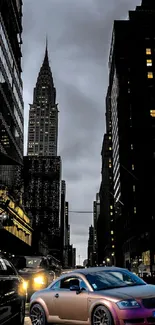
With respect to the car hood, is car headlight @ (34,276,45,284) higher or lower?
lower

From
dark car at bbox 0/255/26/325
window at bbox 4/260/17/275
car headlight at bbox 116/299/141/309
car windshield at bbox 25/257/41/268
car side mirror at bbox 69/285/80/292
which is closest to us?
dark car at bbox 0/255/26/325

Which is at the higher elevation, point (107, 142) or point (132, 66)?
point (132, 66)

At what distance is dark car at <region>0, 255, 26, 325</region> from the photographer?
666 cm

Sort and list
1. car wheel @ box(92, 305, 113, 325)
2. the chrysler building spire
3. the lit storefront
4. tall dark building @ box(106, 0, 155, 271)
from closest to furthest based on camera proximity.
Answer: car wheel @ box(92, 305, 113, 325), the lit storefront, tall dark building @ box(106, 0, 155, 271), the chrysler building spire

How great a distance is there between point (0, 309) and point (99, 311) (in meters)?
2.15

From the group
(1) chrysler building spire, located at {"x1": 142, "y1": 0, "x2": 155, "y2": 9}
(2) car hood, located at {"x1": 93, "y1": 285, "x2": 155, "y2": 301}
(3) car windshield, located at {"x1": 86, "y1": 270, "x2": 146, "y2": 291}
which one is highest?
(1) chrysler building spire, located at {"x1": 142, "y1": 0, "x2": 155, "y2": 9}

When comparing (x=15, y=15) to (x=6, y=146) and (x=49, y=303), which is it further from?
(x=49, y=303)

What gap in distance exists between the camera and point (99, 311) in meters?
7.56

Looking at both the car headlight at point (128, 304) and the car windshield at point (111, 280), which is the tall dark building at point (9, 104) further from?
the car headlight at point (128, 304)

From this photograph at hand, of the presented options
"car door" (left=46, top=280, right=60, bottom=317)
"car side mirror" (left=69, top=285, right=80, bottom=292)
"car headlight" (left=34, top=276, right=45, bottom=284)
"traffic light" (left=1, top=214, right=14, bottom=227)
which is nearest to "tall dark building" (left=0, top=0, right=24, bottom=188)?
"traffic light" (left=1, top=214, right=14, bottom=227)

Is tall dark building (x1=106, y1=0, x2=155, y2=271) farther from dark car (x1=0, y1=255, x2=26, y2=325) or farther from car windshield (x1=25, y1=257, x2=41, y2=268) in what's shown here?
dark car (x1=0, y1=255, x2=26, y2=325)

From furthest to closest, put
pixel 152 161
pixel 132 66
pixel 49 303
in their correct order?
1. pixel 132 66
2. pixel 152 161
3. pixel 49 303

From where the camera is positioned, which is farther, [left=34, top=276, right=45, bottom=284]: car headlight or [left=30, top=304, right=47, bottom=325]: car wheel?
[left=34, top=276, right=45, bottom=284]: car headlight

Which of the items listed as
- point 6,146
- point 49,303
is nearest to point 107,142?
point 6,146
